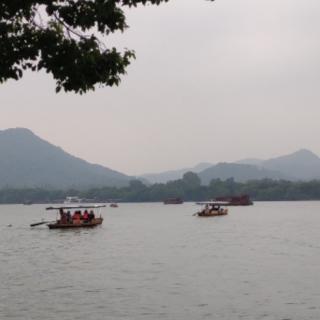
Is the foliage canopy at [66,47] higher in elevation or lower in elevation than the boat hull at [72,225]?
higher

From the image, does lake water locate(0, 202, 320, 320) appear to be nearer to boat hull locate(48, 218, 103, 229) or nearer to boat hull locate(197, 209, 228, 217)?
boat hull locate(48, 218, 103, 229)

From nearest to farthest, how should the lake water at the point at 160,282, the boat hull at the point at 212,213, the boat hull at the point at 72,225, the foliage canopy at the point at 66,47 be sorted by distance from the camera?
1. the foliage canopy at the point at 66,47
2. the lake water at the point at 160,282
3. the boat hull at the point at 72,225
4. the boat hull at the point at 212,213

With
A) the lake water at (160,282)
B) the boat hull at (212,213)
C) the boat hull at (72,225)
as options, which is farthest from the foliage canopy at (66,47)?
the boat hull at (212,213)

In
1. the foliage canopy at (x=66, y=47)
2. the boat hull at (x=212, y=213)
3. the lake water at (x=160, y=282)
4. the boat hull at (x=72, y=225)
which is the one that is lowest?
the lake water at (x=160, y=282)

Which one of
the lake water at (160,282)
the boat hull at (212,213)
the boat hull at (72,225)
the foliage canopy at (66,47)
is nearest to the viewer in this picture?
the foliage canopy at (66,47)

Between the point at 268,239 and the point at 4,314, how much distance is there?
55467 mm

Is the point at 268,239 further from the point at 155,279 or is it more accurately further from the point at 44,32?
the point at 44,32

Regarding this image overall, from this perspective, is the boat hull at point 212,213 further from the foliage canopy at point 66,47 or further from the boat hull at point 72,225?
the foliage canopy at point 66,47

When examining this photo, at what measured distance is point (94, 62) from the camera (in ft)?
41.8

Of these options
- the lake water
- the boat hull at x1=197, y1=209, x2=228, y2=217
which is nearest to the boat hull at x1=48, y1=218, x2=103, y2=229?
the lake water

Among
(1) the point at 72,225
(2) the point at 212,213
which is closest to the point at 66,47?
(1) the point at 72,225

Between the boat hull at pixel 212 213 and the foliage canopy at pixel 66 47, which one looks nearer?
the foliage canopy at pixel 66 47

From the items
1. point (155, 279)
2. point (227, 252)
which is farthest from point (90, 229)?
point (155, 279)

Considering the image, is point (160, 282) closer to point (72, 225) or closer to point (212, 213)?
point (72, 225)
